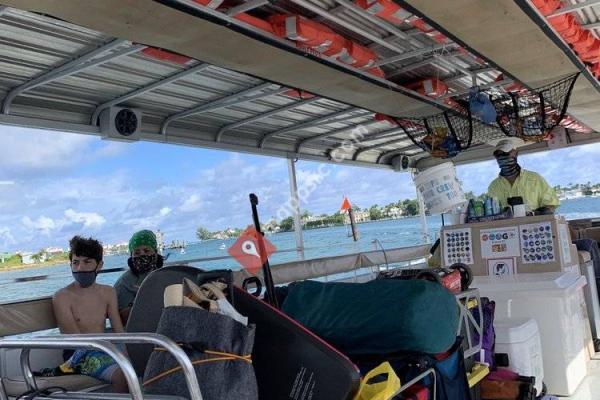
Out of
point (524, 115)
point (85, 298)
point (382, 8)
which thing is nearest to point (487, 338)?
point (85, 298)

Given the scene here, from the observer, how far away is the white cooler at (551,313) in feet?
10.4

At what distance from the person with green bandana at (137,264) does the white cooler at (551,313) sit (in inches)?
87.5

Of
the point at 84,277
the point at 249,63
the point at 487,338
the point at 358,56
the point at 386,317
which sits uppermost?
the point at 358,56

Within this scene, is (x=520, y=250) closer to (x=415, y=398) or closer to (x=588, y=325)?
(x=588, y=325)

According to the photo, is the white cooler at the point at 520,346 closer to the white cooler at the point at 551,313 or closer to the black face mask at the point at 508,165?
the white cooler at the point at 551,313

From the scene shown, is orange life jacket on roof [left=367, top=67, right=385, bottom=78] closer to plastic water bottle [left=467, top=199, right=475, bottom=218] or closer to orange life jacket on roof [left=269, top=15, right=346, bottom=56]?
orange life jacket on roof [left=269, top=15, right=346, bottom=56]

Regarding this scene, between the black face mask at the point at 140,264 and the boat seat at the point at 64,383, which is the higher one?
the black face mask at the point at 140,264

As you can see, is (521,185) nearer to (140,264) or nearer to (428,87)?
(428,87)


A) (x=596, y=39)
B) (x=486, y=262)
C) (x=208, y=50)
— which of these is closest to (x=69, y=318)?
(x=208, y=50)

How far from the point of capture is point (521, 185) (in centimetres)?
434

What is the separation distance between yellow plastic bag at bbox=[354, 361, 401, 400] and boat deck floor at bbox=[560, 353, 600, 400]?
223cm

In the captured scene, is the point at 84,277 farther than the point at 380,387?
Yes

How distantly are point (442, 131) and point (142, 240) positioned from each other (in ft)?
14.4

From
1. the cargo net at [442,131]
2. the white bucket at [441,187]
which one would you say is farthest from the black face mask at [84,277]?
the cargo net at [442,131]
